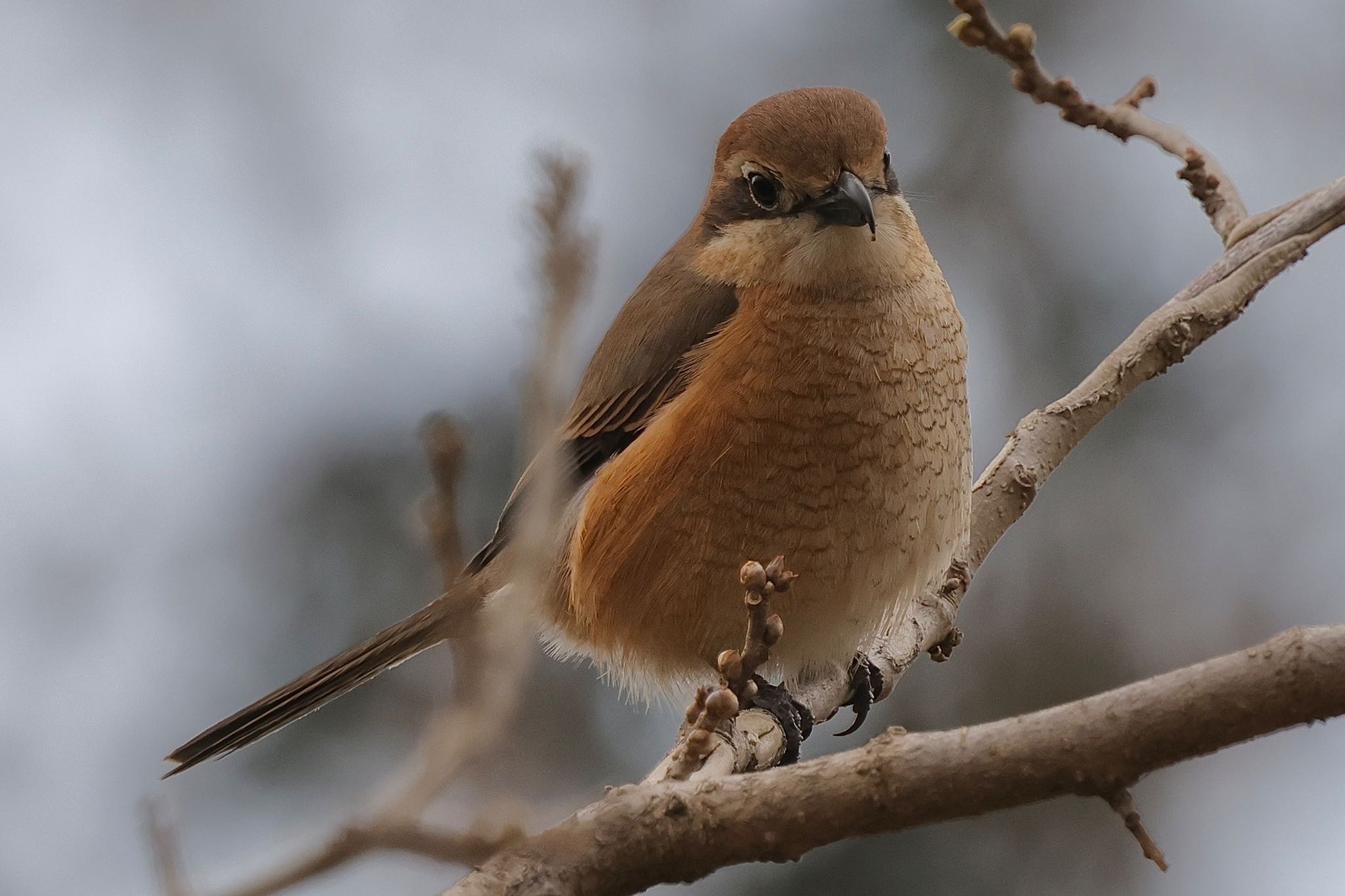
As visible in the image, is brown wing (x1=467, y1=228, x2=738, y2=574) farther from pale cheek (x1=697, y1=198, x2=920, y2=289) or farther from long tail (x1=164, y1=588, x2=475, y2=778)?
long tail (x1=164, y1=588, x2=475, y2=778)

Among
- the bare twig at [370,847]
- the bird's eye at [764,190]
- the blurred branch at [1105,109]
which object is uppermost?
the bird's eye at [764,190]

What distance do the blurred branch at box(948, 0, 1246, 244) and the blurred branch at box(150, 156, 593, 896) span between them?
221cm

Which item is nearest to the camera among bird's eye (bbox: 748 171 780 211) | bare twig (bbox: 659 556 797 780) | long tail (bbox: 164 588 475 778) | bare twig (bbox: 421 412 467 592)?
bare twig (bbox: 421 412 467 592)

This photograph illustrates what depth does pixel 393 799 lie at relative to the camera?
1301 millimetres

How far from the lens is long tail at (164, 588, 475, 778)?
3867 mm

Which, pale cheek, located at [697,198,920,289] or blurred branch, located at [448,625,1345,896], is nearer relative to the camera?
blurred branch, located at [448,625,1345,896]

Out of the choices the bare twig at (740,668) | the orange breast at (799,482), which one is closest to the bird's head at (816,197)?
the orange breast at (799,482)

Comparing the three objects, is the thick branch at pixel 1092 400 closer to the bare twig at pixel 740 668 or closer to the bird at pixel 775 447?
the bird at pixel 775 447

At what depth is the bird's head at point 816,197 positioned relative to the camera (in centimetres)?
388

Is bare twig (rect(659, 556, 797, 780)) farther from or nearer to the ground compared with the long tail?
nearer to the ground

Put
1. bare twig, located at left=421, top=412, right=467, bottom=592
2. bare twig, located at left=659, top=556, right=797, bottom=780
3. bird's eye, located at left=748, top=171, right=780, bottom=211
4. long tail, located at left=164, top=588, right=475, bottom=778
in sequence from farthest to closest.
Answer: bird's eye, located at left=748, top=171, right=780, bottom=211 → long tail, located at left=164, top=588, right=475, bottom=778 → bare twig, located at left=659, top=556, right=797, bottom=780 → bare twig, located at left=421, top=412, right=467, bottom=592

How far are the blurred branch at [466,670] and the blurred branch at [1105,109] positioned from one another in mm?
2212

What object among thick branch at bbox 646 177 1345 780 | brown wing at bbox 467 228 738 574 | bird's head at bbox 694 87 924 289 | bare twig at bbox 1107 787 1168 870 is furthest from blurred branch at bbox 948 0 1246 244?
bare twig at bbox 1107 787 1168 870

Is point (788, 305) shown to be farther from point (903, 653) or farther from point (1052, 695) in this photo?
point (1052, 695)
